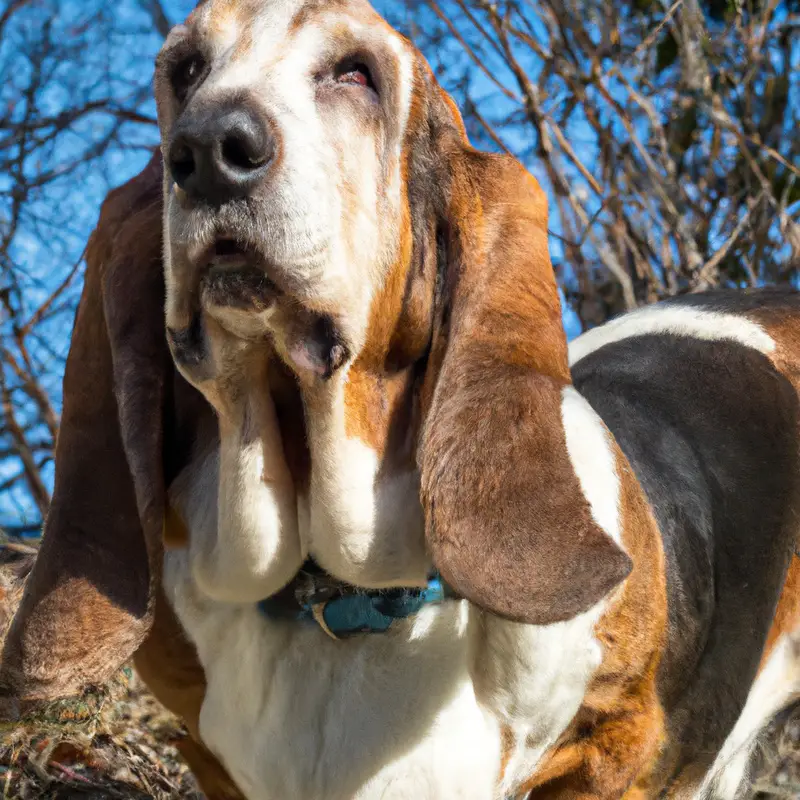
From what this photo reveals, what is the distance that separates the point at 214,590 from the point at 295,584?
0.52ft

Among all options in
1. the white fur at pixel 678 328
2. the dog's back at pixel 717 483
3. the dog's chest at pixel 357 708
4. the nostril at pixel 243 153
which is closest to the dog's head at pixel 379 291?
the nostril at pixel 243 153

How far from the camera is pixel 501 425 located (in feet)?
7.04

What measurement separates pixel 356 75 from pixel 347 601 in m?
0.96

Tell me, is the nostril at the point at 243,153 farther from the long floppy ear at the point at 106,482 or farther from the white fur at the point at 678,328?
the white fur at the point at 678,328

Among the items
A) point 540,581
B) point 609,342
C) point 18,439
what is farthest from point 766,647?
point 18,439

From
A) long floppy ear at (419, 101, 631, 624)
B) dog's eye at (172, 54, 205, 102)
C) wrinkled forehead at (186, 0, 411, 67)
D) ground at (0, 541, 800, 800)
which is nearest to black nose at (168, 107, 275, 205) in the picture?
wrinkled forehead at (186, 0, 411, 67)

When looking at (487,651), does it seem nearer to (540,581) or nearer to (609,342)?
(540,581)

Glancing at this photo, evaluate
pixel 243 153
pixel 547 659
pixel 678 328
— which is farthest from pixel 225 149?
pixel 678 328

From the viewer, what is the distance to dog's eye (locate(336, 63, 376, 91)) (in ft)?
6.89

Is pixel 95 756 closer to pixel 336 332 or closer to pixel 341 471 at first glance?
pixel 341 471

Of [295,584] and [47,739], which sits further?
[47,739]

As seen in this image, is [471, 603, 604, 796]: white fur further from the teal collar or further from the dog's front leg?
the teal collar

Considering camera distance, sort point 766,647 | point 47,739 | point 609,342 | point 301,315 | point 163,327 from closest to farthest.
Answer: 1. point 301,315
2. point 163,327
3. point 766,647
4. point 47,739
5. point 609,342

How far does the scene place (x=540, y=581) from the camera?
2.07m
